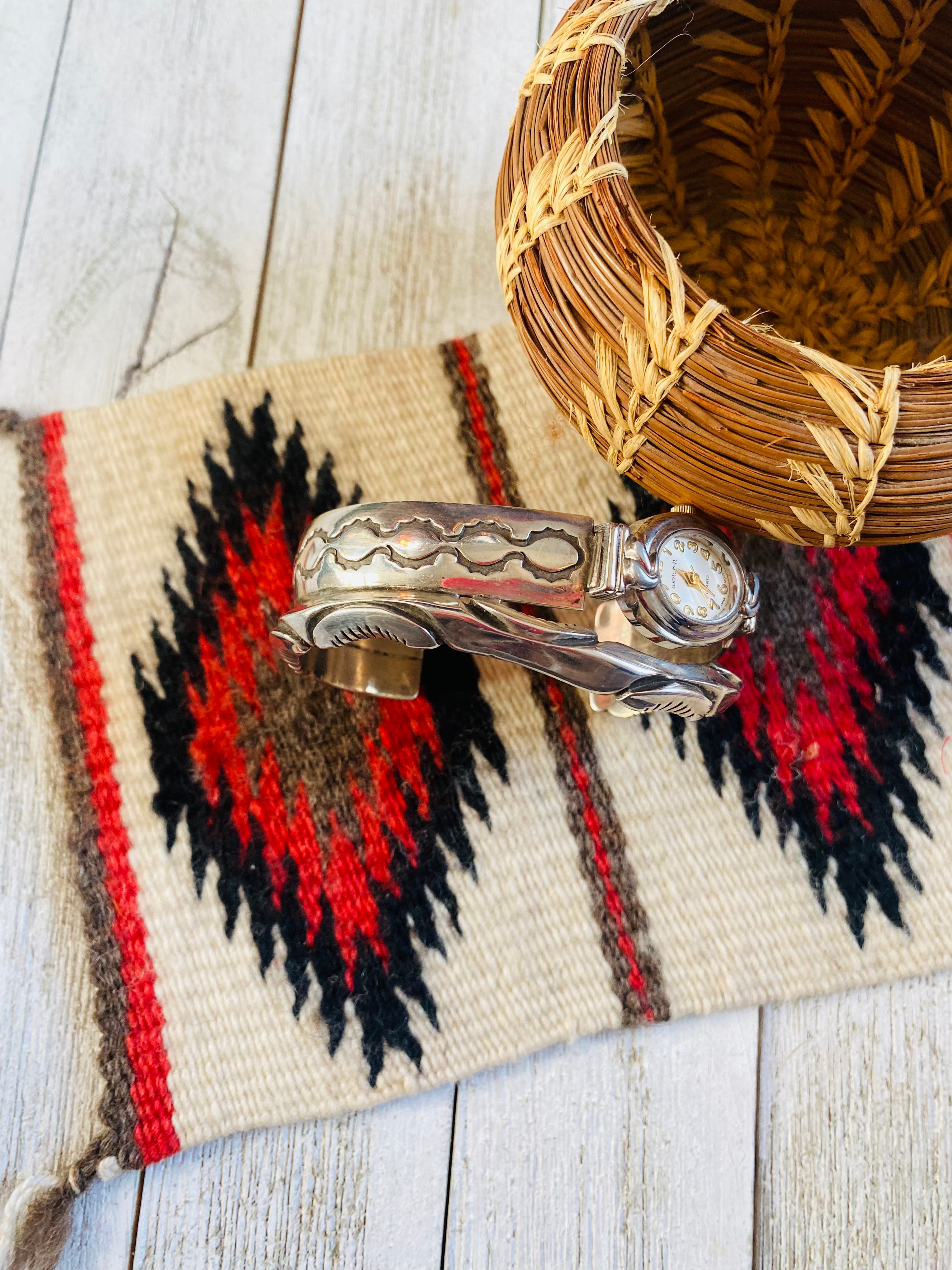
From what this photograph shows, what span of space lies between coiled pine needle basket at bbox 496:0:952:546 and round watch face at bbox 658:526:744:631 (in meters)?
0.01

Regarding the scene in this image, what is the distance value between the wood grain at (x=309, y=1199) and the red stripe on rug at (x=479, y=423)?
0.87 feet

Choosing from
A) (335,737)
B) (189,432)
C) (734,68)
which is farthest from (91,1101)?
(734,68)

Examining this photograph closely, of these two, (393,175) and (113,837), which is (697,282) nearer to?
(393,175)

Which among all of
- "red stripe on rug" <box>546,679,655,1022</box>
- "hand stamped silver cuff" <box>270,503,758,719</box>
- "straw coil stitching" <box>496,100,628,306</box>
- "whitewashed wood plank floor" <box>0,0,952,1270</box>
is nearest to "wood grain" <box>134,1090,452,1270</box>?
"whitewashed wood plank floor" <box>0,0,952,1270</box>

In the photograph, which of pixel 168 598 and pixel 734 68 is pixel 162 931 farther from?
pixel 734 68

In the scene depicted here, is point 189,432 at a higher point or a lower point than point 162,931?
higher

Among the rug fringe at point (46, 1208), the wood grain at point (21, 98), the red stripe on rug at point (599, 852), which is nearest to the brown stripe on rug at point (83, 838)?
the rug fringe at point (46, 1208)

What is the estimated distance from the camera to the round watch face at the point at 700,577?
1.00 feet

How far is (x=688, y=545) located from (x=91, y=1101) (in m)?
0.33

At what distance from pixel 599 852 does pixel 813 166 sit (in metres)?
0.32

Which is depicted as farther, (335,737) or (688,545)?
(335,737)

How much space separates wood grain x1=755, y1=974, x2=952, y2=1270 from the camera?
0.40 meters

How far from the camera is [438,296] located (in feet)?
1.51

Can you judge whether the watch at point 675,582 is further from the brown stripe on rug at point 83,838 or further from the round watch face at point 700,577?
the brown stripe on rug at point 83,838
